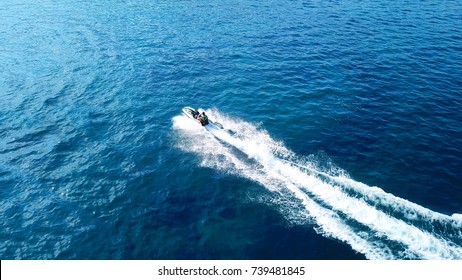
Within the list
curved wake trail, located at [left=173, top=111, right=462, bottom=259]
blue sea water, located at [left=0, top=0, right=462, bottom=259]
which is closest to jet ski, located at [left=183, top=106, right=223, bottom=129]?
blue sea water, located at [left=0, top=0, right=462, bottom=259]

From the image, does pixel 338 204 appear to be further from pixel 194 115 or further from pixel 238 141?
pixel 194 115

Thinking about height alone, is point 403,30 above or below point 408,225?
above

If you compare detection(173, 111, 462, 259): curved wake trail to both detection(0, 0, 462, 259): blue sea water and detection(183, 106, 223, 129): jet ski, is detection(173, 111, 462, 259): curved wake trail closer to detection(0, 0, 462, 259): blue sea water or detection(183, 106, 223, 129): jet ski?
detection(0, 0, 462, 259): blue sea water

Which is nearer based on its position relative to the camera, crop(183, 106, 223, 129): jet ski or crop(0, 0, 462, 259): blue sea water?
crop(0, 0, 462, 259): blue sea water

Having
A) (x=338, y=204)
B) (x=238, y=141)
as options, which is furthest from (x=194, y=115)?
(x=338, y=204)

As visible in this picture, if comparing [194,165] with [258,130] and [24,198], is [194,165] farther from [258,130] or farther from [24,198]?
[24,198]

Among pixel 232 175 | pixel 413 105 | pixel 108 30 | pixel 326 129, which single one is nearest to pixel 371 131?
pixel 326 129
